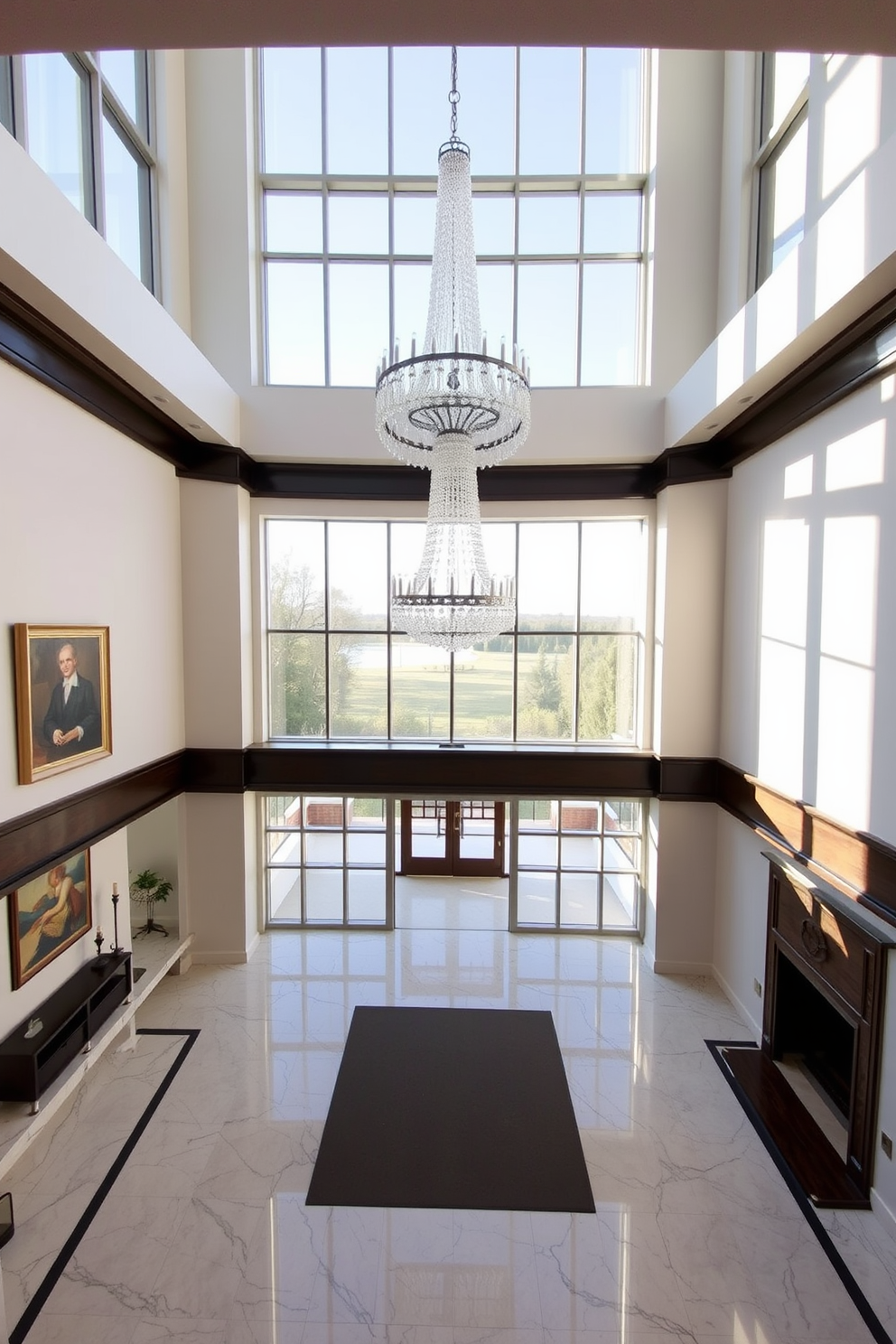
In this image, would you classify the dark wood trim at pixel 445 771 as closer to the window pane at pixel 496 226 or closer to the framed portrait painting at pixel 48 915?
the framed portrait painting at pixel 48 915

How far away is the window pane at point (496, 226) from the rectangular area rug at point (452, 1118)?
7.91m

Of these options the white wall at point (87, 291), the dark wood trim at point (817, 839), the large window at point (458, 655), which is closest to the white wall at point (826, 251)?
the large window at point (458, 655)

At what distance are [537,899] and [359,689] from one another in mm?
3332

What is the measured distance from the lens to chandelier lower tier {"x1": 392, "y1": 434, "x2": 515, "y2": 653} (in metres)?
4.02

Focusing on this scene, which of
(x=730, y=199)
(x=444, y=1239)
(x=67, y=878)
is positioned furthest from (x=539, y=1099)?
(x=730, y=199)

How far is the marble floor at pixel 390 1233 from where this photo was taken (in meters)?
3.22

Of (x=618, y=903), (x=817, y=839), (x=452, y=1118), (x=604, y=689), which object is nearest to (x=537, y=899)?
(x=618, y=903)

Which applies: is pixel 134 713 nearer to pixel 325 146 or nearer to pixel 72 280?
pixel 72 280

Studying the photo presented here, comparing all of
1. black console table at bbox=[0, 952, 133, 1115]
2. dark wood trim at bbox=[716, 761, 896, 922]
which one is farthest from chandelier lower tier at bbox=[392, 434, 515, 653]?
black console table at bbox=[0, 952, 133, 1115]

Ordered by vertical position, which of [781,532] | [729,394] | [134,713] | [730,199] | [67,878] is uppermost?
[730,199]

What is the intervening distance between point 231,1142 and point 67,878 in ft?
7.34

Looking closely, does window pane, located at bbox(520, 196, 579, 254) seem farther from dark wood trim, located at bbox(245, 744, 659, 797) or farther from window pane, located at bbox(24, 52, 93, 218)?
dark wood trim, located at bbox(245, 744, 659, 797)

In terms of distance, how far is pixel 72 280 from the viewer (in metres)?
3.79

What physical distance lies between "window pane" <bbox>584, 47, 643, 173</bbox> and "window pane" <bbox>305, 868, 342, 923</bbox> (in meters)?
8.43
